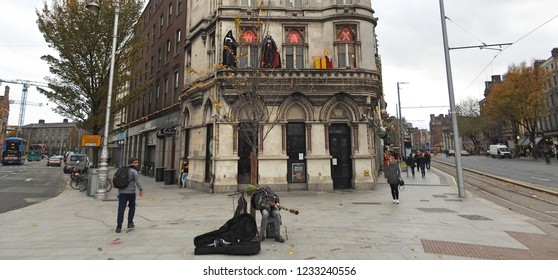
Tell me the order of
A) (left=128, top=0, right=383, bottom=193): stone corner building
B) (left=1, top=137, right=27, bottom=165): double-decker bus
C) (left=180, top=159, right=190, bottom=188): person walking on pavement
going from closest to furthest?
(left=128, top=0, right=383, bottom=193): stone corner building → (left=180, top=159, right=190, bottom=188): person walking on pavement → (left=1, top=137, right=27, bottom=165): double-decker bus

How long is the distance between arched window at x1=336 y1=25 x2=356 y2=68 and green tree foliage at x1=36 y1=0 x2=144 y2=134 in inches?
566

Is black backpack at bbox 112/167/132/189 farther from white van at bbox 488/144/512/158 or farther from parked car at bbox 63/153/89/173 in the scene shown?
white van at bbox 488/144/512/158

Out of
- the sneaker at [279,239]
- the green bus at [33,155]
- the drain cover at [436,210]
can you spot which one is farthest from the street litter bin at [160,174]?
the green bus at [33,155]

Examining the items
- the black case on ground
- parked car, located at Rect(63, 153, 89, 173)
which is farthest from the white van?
parked car, located at Rect(63, 153, 89, 173)

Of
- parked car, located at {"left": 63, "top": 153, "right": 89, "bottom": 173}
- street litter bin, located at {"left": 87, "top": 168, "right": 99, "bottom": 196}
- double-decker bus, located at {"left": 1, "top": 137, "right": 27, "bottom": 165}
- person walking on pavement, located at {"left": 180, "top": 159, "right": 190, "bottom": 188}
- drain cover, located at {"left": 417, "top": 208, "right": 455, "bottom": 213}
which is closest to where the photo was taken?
drain cover, located at {"left": 417, "top": 208, "right": 455, "bottom": 213}

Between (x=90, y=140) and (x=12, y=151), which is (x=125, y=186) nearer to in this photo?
(x=90, y=140)

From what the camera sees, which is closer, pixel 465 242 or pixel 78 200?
pixel 465 242

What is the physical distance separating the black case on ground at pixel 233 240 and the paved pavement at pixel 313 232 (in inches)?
5.5

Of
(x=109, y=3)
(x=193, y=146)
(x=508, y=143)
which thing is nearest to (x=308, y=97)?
(x=193, y=146)

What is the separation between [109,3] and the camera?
61.1 ft

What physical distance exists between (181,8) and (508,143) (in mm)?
81513

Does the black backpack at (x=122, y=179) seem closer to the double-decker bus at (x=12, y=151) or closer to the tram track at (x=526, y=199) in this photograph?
the tram track at (x=526, y=199)

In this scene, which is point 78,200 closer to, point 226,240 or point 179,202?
point 179,202

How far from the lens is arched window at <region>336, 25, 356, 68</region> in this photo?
16.9 metres
